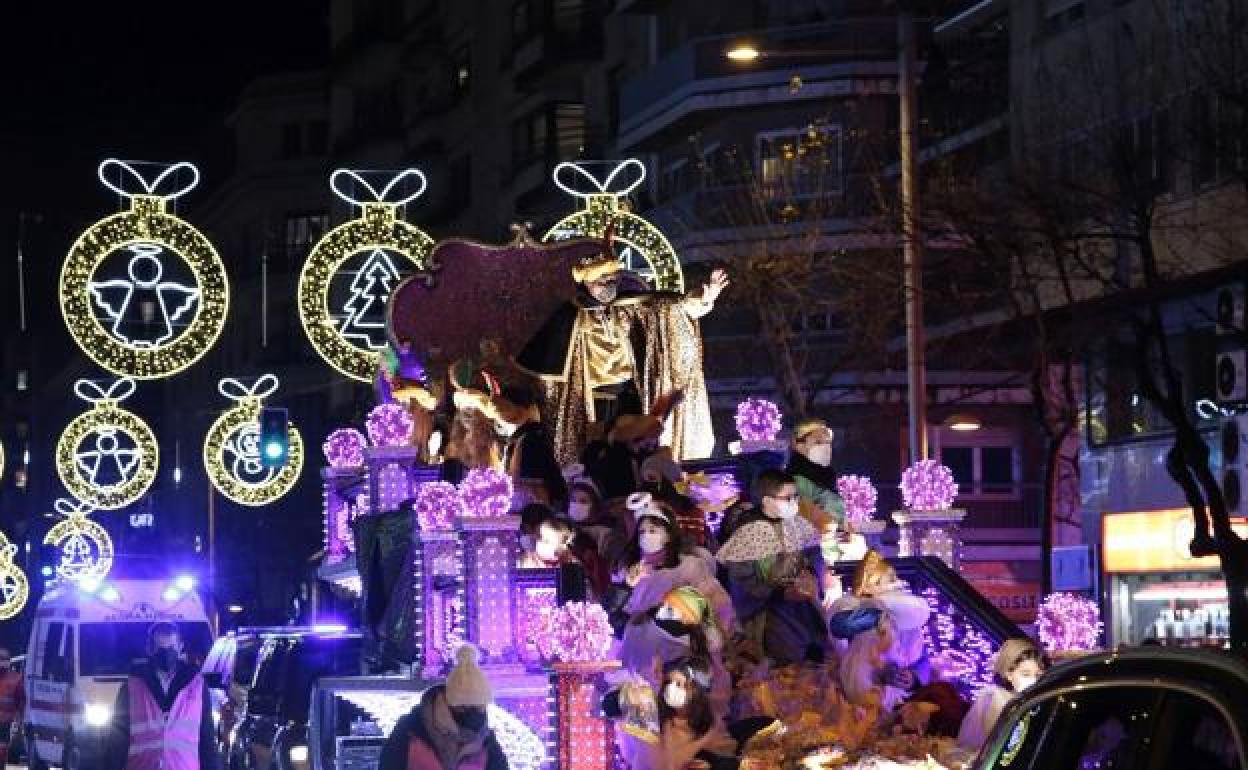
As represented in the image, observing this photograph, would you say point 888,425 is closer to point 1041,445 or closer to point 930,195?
point 1041,445

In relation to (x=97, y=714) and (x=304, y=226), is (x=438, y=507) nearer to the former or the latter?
(x=97, y=714)

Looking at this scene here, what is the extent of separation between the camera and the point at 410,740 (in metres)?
14.6

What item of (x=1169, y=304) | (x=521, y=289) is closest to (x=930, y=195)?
(x=1169, y=304)

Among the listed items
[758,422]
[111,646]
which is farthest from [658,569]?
[111,646]

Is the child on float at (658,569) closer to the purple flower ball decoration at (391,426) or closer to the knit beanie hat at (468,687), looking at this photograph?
the knit beanie hat at (468,687)

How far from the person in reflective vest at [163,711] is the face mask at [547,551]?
9357mm

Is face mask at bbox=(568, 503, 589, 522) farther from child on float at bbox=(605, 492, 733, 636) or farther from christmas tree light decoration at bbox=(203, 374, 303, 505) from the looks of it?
christmas tree light decoration at bbox=(203, 374, 303, 505)

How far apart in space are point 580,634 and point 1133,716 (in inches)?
321

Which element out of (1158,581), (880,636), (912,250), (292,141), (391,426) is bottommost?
(1158,581)

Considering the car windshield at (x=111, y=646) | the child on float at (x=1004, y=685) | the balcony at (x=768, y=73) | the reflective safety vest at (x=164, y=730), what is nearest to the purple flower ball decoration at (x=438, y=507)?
the child on float at (x=1004, y=685)

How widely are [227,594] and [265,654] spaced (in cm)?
5973

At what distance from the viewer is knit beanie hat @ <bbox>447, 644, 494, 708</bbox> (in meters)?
14.7

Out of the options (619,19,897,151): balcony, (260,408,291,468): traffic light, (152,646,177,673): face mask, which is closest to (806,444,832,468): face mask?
(152,646,177,673): face mask

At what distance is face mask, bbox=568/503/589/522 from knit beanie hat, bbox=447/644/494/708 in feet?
9.70
